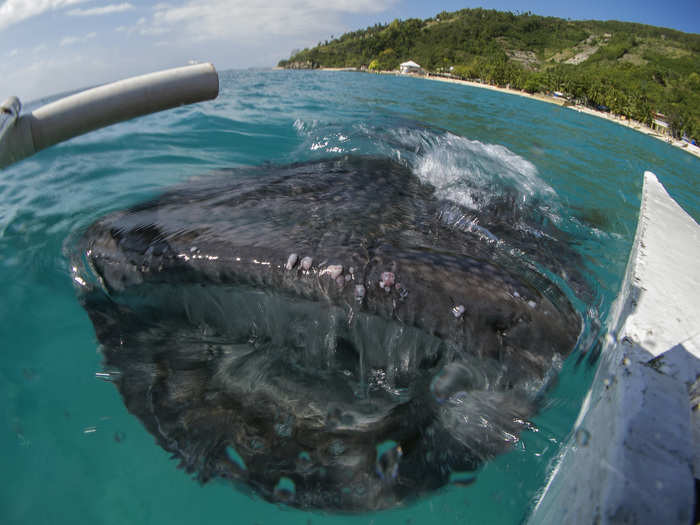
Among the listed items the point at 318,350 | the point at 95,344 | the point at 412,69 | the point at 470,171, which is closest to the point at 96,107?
the point at 95,344

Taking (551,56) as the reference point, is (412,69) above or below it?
below

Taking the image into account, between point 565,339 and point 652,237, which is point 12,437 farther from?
point 652,237

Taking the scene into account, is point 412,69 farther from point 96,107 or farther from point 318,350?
point 318,350

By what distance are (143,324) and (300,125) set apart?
8.00 m

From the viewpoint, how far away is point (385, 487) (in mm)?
1471

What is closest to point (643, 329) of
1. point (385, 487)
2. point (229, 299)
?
point (385, 487)

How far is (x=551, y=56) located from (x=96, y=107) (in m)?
109

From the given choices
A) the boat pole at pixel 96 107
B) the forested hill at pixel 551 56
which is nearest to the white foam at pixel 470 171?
the boat pole at pixel 96 107

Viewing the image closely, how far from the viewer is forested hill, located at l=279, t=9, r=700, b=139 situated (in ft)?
113

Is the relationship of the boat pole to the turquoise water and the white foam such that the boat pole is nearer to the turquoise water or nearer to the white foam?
the turquoise water

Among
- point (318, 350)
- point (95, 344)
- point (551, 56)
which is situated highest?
point (551, 56)

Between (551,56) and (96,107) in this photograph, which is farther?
(551,56)

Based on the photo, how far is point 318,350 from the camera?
1786 millimetres

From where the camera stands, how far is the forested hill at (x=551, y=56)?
34338 millimetres
